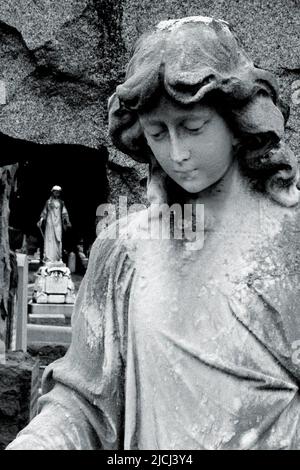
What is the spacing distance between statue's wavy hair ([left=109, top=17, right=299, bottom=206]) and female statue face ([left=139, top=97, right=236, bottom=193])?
20 mm

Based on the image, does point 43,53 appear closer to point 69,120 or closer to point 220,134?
point 69,120

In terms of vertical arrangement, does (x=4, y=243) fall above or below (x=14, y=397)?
above

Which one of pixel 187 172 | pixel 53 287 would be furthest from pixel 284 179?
pixel 53 287

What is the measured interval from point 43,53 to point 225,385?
4.58 feet

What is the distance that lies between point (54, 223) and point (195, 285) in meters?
9.96

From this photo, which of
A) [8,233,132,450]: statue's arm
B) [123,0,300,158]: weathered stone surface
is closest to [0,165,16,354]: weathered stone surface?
[123,0,300,158]: weathered stone surface

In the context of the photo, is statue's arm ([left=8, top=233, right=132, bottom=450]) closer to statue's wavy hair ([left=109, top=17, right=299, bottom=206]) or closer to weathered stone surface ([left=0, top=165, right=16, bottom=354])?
statue's wavy hair ([left=109, top=17, right=299, bottom=206])

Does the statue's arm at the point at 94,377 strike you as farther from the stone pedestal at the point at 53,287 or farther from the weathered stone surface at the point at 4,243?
the stone pedestal at the point at 53,287

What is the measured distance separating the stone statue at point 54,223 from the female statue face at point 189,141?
9836 millimetres

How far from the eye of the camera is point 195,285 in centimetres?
155

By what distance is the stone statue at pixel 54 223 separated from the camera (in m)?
11.3

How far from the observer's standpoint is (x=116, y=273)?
5.29 feet

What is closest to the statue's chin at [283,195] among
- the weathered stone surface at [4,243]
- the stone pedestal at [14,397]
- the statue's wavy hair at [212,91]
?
the statue's wavy hair at [212,91]

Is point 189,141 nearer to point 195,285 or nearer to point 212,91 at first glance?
point 212,91
